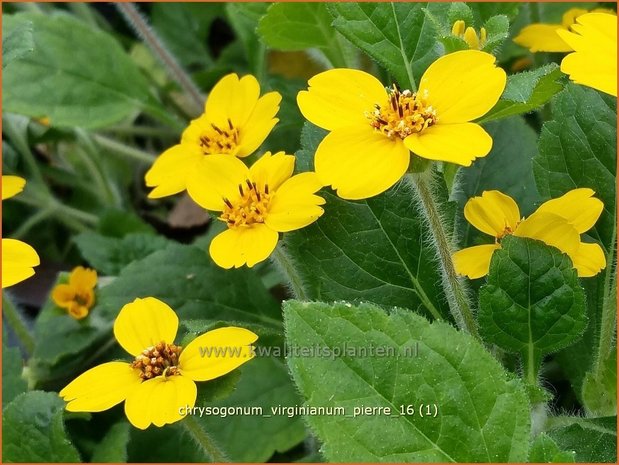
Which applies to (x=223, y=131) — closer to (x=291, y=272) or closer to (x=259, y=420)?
(x=291, y=272)

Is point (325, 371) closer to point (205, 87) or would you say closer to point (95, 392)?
point (95, 392)

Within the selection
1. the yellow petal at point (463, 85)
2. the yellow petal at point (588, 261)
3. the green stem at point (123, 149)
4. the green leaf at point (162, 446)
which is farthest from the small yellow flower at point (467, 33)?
the green stem at point (123, 149)

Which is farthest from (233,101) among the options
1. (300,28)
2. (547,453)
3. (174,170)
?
(547,453)

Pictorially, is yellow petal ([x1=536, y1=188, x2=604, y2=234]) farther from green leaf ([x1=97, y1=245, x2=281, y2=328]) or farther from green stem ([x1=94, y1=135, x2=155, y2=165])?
green stem ([x1=94, y1=135, x2=155, y2=165])

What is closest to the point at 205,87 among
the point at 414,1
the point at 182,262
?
the point at 182,262

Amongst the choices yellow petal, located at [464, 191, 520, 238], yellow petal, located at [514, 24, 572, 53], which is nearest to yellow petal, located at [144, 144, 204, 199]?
yellow petal, located at [464, 191, 520, 238]

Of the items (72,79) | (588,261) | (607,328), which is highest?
(72,79)
